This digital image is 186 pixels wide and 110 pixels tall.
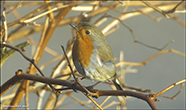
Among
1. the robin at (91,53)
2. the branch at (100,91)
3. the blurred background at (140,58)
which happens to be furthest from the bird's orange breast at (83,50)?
the blurred background at (140,58)

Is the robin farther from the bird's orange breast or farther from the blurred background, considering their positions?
the blurred background

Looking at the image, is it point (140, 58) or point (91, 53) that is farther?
point (140, 58)

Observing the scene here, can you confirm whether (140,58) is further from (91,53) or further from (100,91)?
(100,91)

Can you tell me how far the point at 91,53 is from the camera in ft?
3.70

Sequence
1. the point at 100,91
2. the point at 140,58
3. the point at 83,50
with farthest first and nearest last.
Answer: the point at 140,58, the point at 83,50, the point at 100,91

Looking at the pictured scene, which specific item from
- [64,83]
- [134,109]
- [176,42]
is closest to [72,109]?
[134,109]

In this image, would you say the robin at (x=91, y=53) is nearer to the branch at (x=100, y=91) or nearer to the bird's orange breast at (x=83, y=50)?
the bird's orange breast at (x=83, y=50)

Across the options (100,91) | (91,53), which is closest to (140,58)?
(91,53)

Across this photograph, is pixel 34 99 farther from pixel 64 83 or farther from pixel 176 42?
pixel 64 83

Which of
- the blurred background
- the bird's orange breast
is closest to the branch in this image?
the bird's orange breast

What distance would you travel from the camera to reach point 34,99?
3.02 metres

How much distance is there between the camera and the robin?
1111mm

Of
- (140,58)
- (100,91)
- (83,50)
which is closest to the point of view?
(100,91)

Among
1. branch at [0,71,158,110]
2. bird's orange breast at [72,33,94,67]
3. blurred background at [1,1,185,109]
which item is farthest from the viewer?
blurred background at [1,1,185,109]
